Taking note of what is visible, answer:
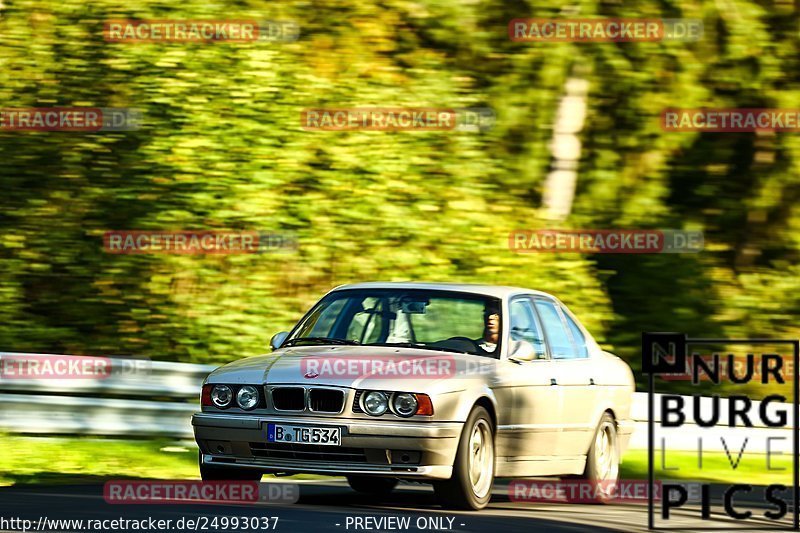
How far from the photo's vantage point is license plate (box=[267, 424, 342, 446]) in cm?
1022

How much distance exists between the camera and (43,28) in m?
18.4

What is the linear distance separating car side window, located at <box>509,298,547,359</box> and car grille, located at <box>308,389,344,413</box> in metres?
1.87

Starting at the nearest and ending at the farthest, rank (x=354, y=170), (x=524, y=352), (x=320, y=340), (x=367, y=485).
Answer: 1. (x=524, y=352)
2. (x=320, y=340)
3. (x=367, y=485)
4. (x=354, y=170)

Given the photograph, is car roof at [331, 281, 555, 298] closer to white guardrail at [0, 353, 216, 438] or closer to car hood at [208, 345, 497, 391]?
car hood at [208, 345, 497, 391]

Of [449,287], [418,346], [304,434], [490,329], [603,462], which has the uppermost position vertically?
[449,287]

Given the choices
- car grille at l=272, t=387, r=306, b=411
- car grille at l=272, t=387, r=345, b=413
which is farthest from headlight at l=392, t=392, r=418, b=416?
car grille at l=272, t=387, r=306, b=411

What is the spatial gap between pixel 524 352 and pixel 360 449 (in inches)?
66.0

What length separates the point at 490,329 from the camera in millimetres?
11602

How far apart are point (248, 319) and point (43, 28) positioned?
433cm

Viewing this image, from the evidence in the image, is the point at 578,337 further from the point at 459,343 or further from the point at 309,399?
the point at 309,399

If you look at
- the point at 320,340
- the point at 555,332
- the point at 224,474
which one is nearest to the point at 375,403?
the point at 224,474

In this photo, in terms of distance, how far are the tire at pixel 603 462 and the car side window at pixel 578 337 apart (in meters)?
0.53

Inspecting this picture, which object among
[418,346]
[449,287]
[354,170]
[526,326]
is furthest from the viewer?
[354,170]

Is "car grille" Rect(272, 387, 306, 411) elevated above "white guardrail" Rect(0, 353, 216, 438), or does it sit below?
above
